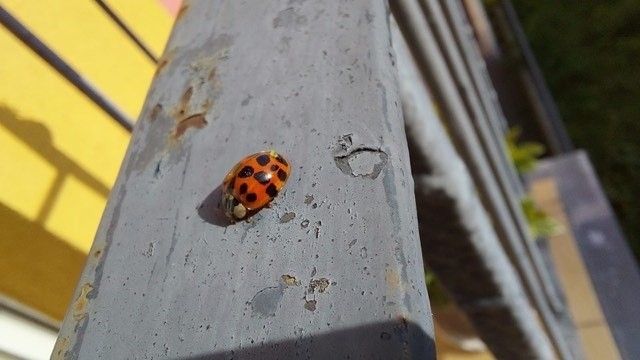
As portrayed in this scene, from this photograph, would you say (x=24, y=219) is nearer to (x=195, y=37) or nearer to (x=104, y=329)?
(x=195, y=37)

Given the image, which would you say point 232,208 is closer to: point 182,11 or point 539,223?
point 182,11

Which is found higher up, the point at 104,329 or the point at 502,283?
the point at 502,283

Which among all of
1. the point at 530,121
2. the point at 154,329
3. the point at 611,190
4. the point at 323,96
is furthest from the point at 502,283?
the point at 530,121

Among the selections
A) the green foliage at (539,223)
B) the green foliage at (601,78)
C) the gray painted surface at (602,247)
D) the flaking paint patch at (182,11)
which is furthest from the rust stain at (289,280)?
the green foliage at (601,78)

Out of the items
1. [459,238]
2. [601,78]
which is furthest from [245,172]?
[601,78]

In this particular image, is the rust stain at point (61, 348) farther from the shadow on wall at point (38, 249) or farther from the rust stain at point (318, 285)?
the shadow on wall at point (38, 249)

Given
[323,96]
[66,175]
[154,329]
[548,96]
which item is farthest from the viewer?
[548,96]
